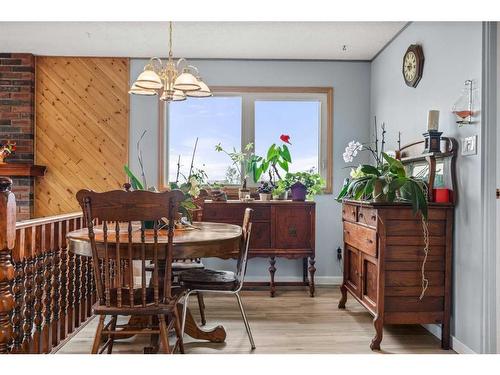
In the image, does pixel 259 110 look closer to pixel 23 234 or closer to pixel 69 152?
pixel 69 152

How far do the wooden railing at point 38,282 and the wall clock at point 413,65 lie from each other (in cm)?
283

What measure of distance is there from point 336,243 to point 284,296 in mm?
931

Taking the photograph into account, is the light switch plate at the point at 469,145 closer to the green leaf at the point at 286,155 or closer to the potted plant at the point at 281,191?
the potted plant at the point at 281,191

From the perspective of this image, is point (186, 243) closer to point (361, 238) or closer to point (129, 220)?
point (129, 220)

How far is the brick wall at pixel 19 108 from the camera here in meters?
4.59

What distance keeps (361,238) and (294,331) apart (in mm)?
828

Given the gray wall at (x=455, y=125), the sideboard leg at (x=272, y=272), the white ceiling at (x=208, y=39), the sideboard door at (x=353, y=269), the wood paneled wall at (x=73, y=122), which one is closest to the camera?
the gray wall at (x=455, y=125)

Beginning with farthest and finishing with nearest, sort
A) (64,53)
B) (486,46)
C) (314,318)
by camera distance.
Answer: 1. (64,53)
2. (314,318)
3. (486,46)

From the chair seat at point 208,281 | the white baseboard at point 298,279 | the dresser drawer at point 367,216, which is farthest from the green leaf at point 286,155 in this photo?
the chair seat at point 208,281

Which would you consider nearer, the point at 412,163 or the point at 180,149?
the point at 412,163

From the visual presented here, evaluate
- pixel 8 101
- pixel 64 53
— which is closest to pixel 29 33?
pixel 64 53

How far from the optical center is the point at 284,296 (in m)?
4.23

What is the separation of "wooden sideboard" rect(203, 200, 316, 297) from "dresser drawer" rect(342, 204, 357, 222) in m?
0.63

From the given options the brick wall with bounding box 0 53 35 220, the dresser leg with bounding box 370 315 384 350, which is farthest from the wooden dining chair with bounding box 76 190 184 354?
the brick wall with bounding box 0 53 35 220
